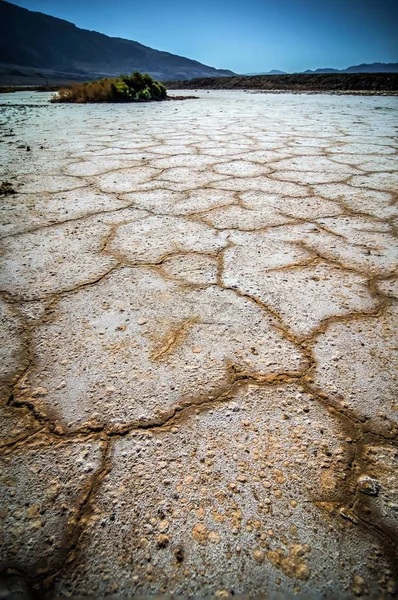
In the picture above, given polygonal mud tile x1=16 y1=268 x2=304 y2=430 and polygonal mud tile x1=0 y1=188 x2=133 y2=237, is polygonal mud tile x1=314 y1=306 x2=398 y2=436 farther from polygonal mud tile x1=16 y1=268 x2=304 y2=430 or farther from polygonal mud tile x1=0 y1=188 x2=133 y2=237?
polygonal mud tile x1=0 y1=188 x2=133 y2=237

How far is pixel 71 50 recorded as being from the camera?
3546 inches

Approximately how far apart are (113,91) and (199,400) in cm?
828

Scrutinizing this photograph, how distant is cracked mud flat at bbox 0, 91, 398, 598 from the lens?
40 centimetres

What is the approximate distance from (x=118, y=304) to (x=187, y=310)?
0.19m

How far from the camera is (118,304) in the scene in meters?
0.84

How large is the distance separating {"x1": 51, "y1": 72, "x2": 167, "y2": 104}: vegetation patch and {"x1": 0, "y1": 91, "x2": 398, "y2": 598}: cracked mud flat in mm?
7170

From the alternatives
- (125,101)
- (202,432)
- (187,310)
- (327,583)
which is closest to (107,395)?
(202,432)

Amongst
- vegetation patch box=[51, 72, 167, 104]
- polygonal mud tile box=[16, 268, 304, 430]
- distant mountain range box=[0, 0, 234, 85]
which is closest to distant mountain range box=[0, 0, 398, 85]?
distant mountain range box=[0, 0, 234, 85]

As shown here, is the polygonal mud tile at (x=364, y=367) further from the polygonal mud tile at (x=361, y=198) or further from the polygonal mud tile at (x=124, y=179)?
the polygonal mud tile at (x=124, y=179)

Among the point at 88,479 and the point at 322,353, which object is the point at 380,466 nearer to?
the point at 322,353

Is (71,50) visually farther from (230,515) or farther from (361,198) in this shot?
(230,515)

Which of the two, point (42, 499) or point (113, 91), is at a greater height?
point (113, 91)

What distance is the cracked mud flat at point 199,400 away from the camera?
40 centimetres

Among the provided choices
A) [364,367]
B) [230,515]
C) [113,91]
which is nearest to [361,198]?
[364,367]
